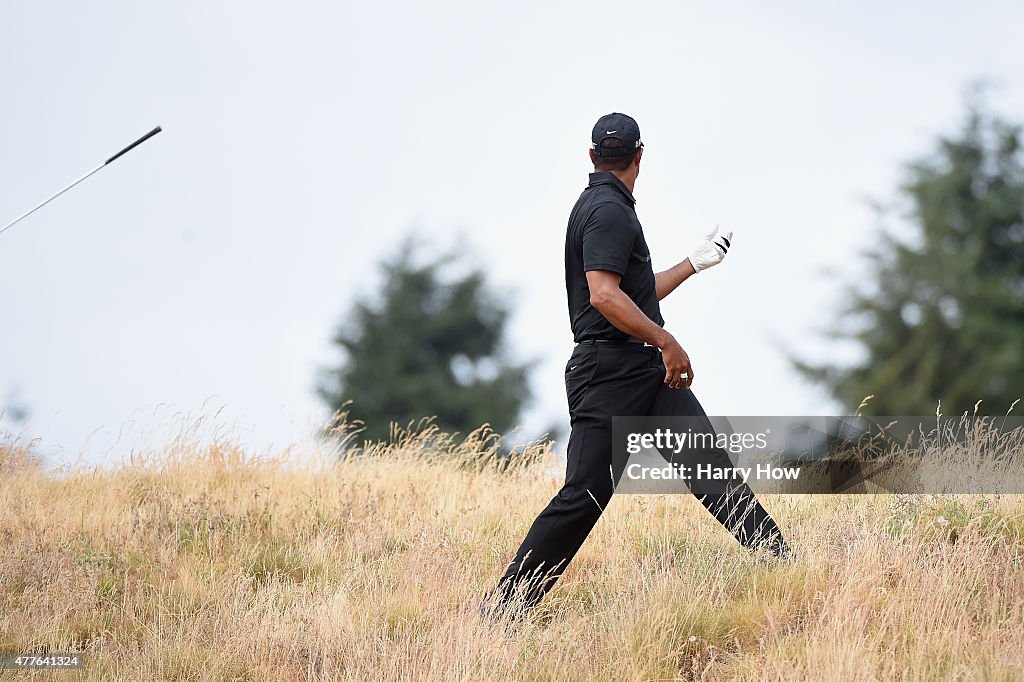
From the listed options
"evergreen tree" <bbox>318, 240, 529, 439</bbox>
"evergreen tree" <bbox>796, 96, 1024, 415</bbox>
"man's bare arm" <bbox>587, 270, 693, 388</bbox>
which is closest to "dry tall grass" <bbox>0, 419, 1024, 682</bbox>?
"man's bare arm" <bbox>587, 270, 693, 388</bbox>

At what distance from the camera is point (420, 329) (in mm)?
41281

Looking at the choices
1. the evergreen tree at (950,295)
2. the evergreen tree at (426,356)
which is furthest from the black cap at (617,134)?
the evergreen tree at (426,356)

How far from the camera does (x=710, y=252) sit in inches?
244

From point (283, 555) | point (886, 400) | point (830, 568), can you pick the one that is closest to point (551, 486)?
point (283, 555)

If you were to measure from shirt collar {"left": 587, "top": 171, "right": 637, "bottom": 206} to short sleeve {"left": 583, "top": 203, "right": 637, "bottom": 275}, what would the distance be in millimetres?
223

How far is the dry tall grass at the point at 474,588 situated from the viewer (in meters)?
4.86

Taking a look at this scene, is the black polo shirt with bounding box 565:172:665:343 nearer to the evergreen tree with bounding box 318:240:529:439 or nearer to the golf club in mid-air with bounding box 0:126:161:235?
the golf club in mid-air with bounding box 0:126:161:235

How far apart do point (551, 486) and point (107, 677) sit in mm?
3747

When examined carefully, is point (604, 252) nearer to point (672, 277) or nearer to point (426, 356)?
point (672, 277)

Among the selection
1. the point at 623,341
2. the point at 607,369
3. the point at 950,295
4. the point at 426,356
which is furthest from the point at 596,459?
the point at 426,356

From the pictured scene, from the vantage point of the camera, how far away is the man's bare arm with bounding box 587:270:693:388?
4.89 meters

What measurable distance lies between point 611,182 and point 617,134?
0.76 feet

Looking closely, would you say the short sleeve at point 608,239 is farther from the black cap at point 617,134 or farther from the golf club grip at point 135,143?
the golf club grip at point 135,143

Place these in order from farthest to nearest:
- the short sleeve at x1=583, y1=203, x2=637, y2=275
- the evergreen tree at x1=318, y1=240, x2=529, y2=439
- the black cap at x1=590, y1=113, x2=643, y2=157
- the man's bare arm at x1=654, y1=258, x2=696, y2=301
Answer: the evergreen tree at x1=318, y1=240, x2=529, y2=439
the man's bare arm at x1=654, y1=258, x2=696, y2=301
the black cap at x1=590, y1=113, x2=643, y2=157
the short sleeve at x1=583, y1=203, x2=637, y2=275
